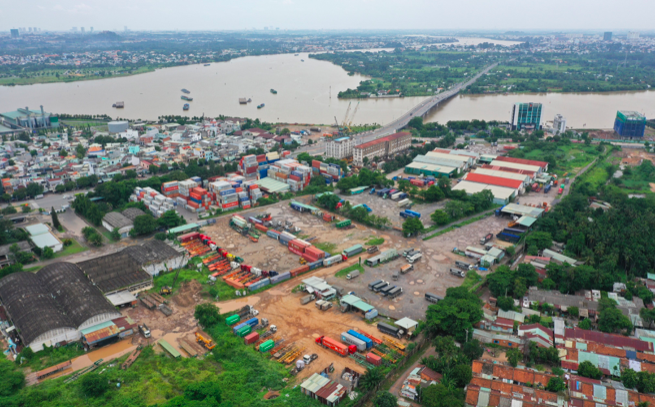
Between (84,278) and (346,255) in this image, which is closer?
(84,278)

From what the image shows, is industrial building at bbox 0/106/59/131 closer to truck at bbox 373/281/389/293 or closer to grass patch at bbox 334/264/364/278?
grass patch at bbox 334/264/364/278

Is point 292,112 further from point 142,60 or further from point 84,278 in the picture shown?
point 142,60

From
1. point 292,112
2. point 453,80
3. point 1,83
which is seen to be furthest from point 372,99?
point 1,83

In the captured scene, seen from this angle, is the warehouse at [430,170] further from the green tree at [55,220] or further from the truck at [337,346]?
the green tree at [55,220]

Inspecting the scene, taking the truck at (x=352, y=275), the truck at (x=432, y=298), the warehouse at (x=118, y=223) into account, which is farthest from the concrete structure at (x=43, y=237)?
the truck at (x=432, y=298)

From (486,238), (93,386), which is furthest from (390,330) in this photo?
(486,238)

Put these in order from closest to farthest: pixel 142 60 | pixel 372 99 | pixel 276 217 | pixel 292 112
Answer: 1. pixel 276 217
2. pixel 292 112
3. pixel 372 99
4. pixel 142 60

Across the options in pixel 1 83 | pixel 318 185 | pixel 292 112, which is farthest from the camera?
pixel 1 83
